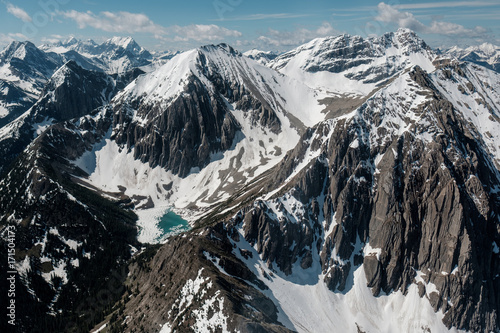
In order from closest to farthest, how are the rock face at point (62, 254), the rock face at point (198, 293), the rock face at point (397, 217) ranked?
1. the rock face at point (198, 293)
2. the rock face at point (62, 254)
3. the rock face at point (397, 217)

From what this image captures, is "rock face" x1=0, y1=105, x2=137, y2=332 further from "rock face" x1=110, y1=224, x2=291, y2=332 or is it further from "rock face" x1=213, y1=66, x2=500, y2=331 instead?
"rock face" x1=213, y1=66, x2=500, y2=331

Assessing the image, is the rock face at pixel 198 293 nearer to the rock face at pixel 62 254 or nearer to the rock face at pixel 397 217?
the rock face at pixel 62 254

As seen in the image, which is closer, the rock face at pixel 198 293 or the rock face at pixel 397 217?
the rock face at pixel 198 293

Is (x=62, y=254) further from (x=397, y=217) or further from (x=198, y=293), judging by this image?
(x=397, y=217)

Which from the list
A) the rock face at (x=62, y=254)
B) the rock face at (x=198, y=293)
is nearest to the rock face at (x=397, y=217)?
the rock face at (x=198, y=293)

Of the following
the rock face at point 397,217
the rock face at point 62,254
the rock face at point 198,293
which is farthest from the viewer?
the rock face at point 397,217

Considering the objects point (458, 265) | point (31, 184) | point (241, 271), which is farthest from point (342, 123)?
point (31, 184)

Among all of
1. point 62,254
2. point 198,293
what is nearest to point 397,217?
point 198,293

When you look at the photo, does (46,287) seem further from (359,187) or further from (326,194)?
(359,187)

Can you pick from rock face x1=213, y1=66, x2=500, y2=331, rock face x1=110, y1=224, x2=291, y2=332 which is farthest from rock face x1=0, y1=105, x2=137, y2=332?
rock face x1=213, y1=66, x2=500, y2=331

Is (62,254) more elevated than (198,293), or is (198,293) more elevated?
(62,254)

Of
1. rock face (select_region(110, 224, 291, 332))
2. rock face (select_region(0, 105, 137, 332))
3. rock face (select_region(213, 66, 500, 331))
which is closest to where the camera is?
rock face (select_region(110, 224, 291, 332))
